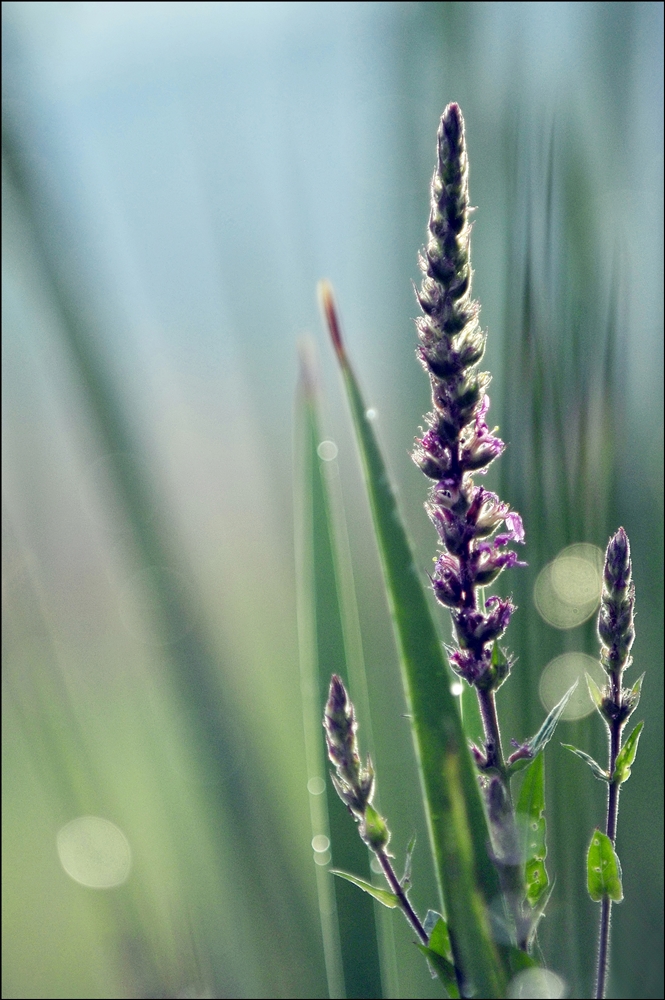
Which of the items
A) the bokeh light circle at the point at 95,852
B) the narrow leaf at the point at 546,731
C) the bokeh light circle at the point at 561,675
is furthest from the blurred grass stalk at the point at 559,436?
the bokeh light circle at the point at 95,852

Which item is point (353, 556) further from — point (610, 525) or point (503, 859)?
point (503, 859)

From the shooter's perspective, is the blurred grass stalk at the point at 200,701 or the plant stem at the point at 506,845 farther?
the blurred grass stalk at the point at 200,701

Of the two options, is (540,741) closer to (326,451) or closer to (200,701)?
(326,451)

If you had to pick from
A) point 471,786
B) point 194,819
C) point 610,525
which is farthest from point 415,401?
point 471,786

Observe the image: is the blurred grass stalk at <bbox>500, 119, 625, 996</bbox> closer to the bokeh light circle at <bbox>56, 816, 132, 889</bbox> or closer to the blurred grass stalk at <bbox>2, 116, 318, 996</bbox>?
the blurred grass stalk at <bbox>2, 116, 318, 996</bbox>

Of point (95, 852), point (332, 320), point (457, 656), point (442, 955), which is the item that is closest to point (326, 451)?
point (332, 320)

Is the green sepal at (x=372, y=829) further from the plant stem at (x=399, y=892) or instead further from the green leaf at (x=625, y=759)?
the green leaf at (x=625, y=759)
